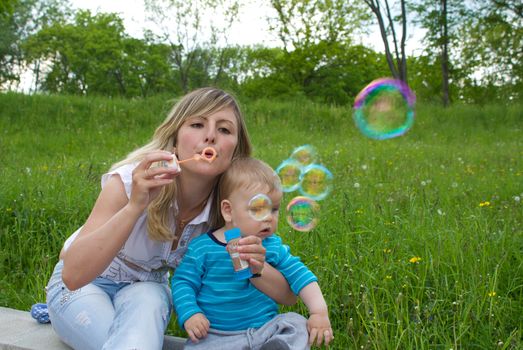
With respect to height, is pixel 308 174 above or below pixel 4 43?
below

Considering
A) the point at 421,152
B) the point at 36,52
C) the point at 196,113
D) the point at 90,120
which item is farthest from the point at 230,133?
the point at 36,52

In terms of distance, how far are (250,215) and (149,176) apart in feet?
1.41

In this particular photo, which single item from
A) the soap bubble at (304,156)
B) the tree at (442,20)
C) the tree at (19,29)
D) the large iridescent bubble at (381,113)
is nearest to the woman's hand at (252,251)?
the soap bubble at (304,156)

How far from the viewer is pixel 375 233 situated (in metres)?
3.10

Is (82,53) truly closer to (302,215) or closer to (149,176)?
(302,215)

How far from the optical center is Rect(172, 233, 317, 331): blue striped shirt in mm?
2119

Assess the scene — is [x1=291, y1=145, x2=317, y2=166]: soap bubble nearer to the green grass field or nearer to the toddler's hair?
the green grass field

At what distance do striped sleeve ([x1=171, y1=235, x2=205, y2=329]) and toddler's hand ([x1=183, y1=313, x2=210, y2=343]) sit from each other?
0.02 metres

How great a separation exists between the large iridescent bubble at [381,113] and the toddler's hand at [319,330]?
240 cm

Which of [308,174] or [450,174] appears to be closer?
[308,174]

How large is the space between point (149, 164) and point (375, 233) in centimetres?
165

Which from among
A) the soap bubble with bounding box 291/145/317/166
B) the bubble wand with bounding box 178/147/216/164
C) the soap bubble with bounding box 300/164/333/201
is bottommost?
the soap bubble with bounding box 300/164/333/201

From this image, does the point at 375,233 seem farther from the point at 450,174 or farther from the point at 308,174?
the point at 450,174

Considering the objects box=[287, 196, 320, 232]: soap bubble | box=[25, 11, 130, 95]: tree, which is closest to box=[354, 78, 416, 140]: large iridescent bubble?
box=[287, 196, 320, 232]: soap bubble
